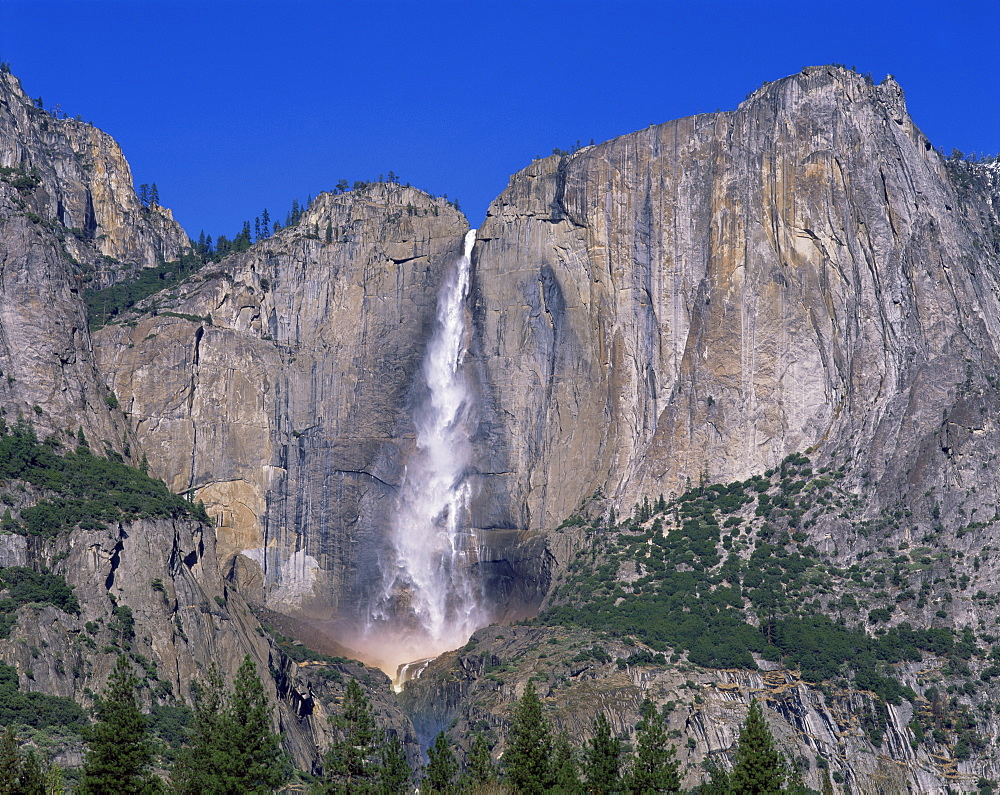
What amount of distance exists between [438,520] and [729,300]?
32747 mm

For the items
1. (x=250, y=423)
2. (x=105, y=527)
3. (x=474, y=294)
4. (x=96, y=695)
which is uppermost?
(x=474, y=294)

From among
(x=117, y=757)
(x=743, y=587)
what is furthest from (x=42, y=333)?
(x=117, y=757)

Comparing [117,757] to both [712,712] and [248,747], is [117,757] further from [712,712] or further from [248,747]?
[712,712]

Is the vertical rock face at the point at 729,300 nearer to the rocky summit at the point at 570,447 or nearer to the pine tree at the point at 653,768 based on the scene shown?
the rocky summit at the point at 570,447

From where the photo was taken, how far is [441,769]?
112 meters

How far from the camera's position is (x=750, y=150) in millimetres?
172375

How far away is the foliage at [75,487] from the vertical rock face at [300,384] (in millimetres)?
13121

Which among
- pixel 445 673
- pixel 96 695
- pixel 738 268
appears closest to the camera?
pixel 96 695

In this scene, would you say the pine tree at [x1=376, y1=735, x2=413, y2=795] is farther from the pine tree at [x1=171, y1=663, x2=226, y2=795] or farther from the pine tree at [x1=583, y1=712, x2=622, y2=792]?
the pine tree at [x1=583, y1=712, x2=622, y2=792]

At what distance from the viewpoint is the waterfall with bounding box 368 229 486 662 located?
17362 centimetres

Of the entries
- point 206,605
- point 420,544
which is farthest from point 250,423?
point 206,605

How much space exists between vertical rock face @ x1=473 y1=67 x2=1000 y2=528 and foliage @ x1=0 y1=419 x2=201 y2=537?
33846 mm

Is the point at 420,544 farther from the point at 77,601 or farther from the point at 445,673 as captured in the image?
the point at 77,601

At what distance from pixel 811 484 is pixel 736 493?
262 inches
